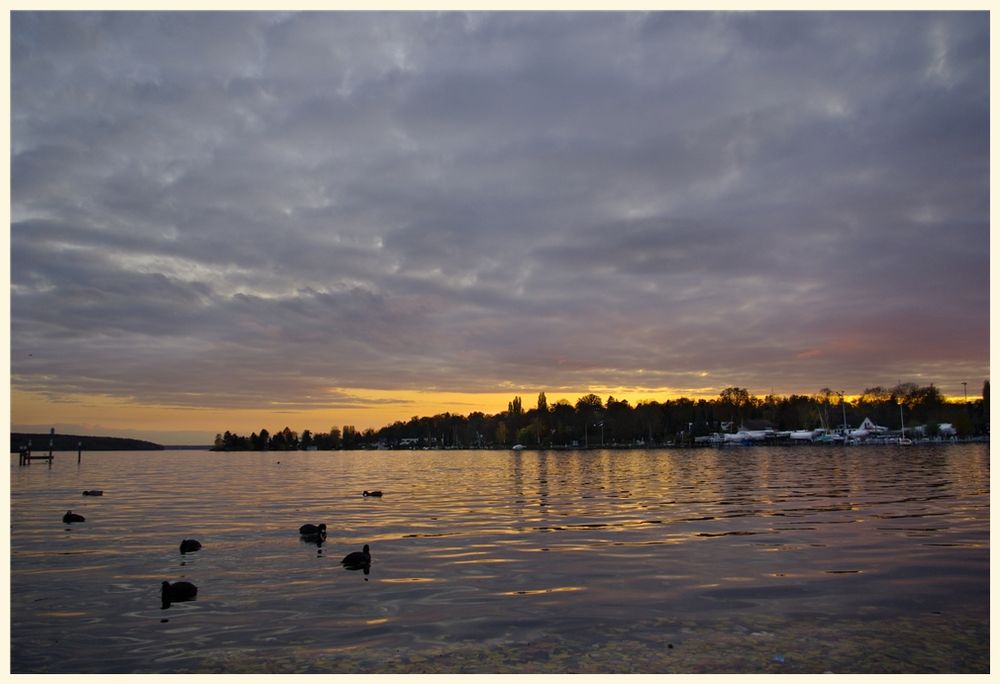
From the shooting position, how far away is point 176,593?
23.0 metres

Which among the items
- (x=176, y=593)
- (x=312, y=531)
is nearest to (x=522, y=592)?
(x=176, y=593)

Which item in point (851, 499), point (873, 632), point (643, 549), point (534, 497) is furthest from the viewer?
point (534, 497)

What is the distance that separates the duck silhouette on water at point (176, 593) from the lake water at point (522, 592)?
0.30 meters

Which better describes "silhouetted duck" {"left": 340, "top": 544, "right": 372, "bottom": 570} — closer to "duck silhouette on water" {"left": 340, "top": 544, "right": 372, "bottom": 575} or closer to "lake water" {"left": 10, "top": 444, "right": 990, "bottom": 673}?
"duck silhouette on water" {"left": 340, "top": 544, "right": 372, "bottom": 575}

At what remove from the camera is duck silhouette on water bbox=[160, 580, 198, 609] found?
22828 mm

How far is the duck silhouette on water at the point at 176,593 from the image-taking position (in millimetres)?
22828

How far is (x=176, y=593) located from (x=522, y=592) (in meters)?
10.4

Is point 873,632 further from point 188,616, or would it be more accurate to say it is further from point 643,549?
point 188,616

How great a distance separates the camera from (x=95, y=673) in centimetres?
1664

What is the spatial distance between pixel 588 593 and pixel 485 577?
420cm

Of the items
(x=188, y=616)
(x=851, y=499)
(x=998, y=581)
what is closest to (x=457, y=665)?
(x=188, y=616)

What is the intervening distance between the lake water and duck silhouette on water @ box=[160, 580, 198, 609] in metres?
0.30

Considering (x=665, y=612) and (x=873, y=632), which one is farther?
(x=665, y=612)

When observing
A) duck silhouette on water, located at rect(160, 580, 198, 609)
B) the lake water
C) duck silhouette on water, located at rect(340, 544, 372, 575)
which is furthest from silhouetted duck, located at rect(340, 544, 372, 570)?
duck silhouette on water, located at rect(160, 580, 198, 609)
